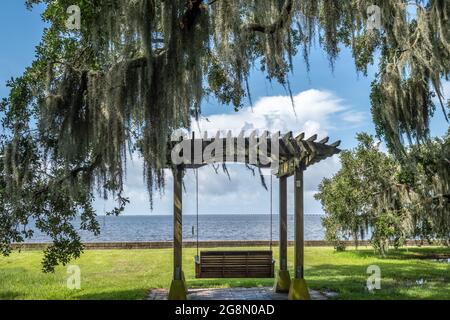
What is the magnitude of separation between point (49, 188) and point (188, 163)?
72.7 inches

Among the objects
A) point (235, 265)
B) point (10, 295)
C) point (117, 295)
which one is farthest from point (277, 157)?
point (10, 295)

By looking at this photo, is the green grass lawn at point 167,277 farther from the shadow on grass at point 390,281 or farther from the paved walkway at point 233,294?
the paved walkway at point 233,294

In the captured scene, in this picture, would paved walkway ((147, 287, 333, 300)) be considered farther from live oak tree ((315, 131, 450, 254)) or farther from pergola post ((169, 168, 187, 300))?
live oak tree ((315, 131, 450, 254))

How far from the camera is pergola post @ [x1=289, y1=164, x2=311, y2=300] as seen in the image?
637 cm

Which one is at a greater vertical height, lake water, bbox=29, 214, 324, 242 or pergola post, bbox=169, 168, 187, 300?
pergola post, bbox=169, 168, 187, 300

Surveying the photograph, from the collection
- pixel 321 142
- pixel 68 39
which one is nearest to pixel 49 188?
pixel 68 39

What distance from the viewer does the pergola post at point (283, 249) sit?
24.1ft

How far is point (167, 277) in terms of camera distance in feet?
33.4

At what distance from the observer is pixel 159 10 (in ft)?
15.9

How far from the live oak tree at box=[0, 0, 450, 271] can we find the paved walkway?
1869 mm

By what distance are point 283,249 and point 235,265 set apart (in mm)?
795

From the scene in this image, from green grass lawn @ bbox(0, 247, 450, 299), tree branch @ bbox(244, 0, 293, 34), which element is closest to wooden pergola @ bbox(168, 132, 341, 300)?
green grass lawn @ bbox(0, 247, 450, 299)

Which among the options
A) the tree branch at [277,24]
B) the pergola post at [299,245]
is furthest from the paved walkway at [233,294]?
the tree branch at [277,24]
